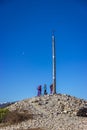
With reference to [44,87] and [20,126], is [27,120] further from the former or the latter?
[44,87]

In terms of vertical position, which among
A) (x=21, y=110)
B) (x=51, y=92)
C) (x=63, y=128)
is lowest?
(x=63, y=128)

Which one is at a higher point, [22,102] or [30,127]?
[22,102]

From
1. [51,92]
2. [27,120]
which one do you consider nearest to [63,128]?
[27,120]

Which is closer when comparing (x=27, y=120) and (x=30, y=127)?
(x=30, y=127)

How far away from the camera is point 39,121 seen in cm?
2527

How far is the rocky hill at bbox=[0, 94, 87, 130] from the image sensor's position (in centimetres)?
2352

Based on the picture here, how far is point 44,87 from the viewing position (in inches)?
1505

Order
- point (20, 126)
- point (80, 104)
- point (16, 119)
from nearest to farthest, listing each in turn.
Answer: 1. point (20, 126)
2. point (16, 119)
3. point (80, 104)

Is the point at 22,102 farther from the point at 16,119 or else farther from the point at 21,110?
the point at 16,119

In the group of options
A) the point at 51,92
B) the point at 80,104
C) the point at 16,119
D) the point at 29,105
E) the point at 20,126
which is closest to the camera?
the point at 20,126

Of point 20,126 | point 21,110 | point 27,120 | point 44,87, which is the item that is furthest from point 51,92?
point 20,126

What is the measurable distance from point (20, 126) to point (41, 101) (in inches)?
409

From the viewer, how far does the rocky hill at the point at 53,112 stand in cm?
2352

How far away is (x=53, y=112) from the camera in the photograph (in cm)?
3053
